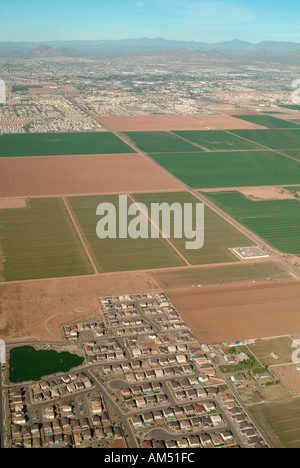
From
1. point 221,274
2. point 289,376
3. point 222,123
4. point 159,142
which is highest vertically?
point 222,123

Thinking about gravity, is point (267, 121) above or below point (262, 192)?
above

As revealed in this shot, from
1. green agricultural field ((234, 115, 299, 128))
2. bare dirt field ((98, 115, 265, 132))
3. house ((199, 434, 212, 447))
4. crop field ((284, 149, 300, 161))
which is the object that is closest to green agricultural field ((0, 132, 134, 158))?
bare dirt field ((98, 115, 265, 132))

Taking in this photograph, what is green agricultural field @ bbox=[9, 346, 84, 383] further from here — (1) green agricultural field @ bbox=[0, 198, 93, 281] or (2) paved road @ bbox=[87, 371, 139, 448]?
(1) green agricultural field @ bbox=[0, 198, 93, 281]

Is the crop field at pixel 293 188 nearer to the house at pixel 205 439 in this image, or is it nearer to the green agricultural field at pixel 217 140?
the green agricultural field at pixel 217 140

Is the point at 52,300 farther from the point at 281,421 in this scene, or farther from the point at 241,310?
the point at 281,421

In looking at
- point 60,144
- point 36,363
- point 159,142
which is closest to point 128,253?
point 36,363

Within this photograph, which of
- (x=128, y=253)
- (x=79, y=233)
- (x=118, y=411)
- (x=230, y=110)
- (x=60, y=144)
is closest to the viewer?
(x=118, y=411)
